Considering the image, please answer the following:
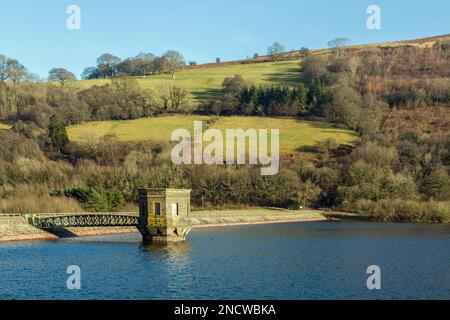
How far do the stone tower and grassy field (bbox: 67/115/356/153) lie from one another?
222ft

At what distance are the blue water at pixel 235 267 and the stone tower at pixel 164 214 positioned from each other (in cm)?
184

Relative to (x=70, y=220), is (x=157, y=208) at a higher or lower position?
higher

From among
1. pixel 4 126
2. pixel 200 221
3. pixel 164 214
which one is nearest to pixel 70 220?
pixel 164 214

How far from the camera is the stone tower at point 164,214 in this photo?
7056cm

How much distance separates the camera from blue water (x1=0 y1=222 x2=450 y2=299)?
44.6 metres

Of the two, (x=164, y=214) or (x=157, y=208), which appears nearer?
(x=164, y=214)

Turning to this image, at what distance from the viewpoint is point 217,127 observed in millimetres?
151625

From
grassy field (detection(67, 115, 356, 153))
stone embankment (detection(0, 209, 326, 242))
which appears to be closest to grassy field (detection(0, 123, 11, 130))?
grassy field (detection(67, 115, 356, 153))

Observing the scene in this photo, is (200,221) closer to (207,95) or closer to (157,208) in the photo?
(157,208)

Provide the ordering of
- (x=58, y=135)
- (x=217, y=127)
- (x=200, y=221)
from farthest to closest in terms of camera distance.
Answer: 1. (x=217, y=127)
2. (x=58, y=135)
3. (x=200, y=221)

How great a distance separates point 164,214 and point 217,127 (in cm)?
8241

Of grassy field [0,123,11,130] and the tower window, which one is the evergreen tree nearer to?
grassy field [0,123,11,130]

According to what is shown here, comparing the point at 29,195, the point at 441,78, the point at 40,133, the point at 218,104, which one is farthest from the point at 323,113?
the point at 29,195

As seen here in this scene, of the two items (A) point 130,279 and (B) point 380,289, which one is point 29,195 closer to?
(A) point 130,279
